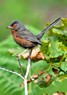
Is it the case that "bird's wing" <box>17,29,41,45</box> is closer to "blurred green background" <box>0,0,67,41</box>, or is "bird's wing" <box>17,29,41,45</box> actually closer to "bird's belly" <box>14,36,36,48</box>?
"bird's belly" <box>14,36,36,48</box>

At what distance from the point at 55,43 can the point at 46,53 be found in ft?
0.21

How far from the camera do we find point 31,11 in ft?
35.2

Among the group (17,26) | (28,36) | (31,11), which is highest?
(31,11)

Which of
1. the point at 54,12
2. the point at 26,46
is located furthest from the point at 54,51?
the point at 54,12

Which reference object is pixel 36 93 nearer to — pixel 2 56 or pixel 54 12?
pixel 2 56

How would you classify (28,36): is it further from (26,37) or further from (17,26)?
(17,26)

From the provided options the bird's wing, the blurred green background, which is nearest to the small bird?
the bird's wing

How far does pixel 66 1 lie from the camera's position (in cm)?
1055

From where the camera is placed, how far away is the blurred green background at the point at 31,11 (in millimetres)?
9898

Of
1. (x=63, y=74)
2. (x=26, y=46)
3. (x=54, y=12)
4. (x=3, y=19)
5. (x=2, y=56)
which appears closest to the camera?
(x=63, y=74)

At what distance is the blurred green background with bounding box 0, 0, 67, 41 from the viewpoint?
32.5 ft

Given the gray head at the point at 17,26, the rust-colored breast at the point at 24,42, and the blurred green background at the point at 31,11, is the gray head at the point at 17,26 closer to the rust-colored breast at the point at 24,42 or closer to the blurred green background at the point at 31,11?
the rust-colored breast at the point at 24,42

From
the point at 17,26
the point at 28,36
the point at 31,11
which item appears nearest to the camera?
the point at 28,36

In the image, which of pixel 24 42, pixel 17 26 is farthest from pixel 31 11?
pixel 24 42
